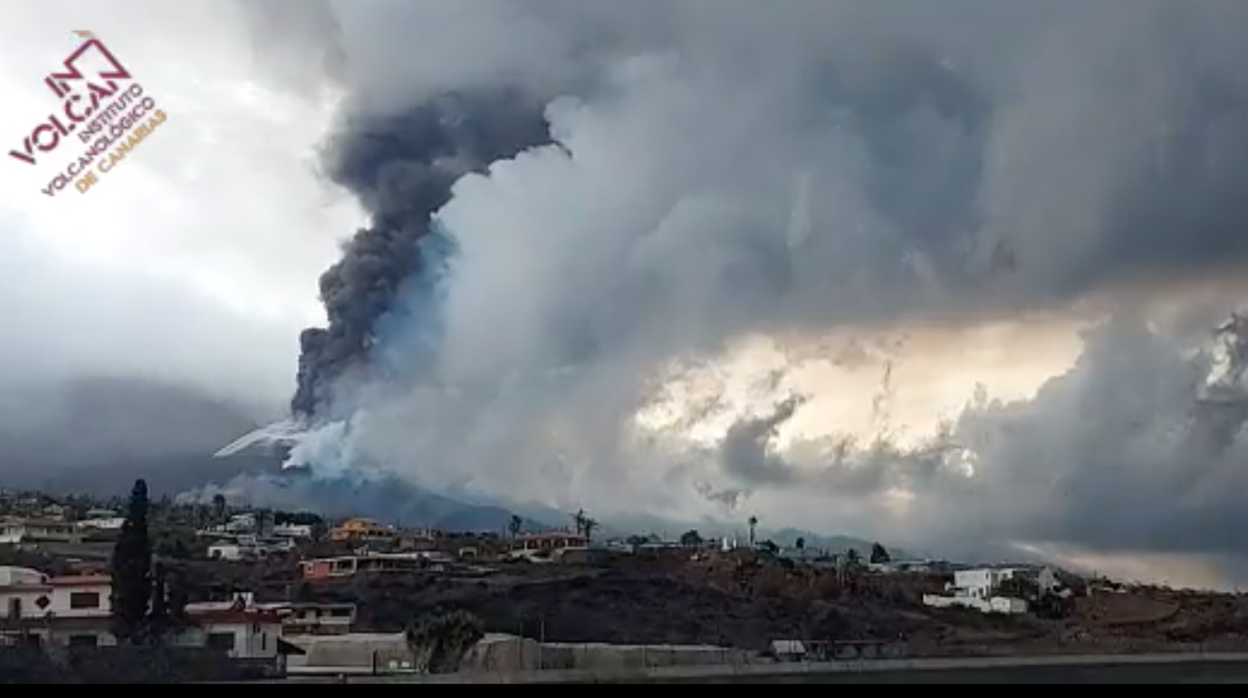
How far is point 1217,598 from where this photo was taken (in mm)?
23078

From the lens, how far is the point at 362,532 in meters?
23.6

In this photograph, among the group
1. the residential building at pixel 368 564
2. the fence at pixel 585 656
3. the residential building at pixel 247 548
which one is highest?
the residential building at pixel 247 548

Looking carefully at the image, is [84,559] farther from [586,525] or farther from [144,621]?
[586,525]

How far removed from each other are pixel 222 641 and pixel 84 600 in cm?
197

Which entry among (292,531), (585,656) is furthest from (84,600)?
(585,656)

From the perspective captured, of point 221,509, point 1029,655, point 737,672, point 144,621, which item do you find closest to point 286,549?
point 221,509

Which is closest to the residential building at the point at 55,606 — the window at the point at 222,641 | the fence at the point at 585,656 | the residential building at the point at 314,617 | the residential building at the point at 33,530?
the residential building at the point at 33,530

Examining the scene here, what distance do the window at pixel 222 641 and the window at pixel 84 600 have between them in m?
1.65

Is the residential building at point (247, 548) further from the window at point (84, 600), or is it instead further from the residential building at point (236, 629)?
the window at point (84, 600)

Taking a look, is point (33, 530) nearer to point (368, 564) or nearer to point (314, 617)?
point (314, 617)

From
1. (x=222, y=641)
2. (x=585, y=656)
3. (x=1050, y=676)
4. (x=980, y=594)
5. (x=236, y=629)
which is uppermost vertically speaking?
(x=980, y=594)

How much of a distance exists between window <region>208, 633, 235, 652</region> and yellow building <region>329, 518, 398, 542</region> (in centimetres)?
255

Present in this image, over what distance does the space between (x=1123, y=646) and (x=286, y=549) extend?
11200 millimetres

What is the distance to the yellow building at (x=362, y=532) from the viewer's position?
2331 centimetres
